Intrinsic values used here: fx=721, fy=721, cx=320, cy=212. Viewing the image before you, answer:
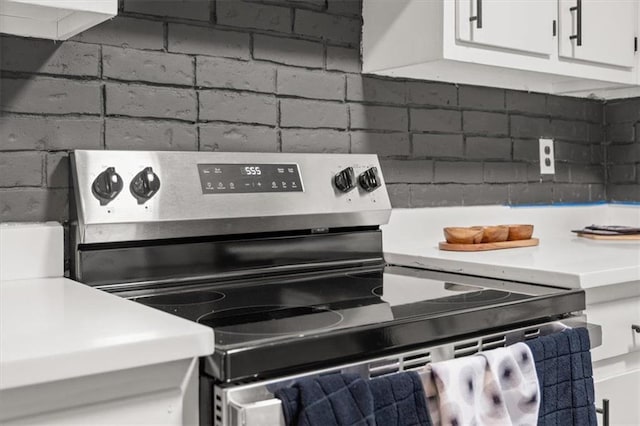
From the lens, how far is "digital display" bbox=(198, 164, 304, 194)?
1.64 m

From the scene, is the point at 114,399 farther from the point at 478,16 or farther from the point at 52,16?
the point at 478,16

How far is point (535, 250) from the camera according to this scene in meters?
1.97

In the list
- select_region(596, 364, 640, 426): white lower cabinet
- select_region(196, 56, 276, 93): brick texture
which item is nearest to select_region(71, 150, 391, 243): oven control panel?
select_region(196, 56, 276, 93): brick texture

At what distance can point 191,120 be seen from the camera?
1.76 m

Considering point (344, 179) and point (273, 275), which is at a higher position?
point (344, 179)

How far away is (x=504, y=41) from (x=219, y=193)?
0.89 metres

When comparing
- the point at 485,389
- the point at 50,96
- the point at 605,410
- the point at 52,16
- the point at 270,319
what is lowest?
the point at 605,410

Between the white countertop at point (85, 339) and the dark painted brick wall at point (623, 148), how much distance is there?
2193mm

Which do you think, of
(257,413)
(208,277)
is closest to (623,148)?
(208,277)

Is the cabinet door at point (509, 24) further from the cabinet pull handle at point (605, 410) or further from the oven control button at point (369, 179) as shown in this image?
the cabinet pull handle at point (605, 410)

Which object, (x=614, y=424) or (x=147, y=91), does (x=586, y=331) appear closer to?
(x=614, y=424)

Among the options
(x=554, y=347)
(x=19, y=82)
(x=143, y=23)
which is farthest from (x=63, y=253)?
(x=554, y=347)

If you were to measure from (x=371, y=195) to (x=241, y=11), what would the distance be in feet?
1.90

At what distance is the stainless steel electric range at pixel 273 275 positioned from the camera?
3.45 ft
